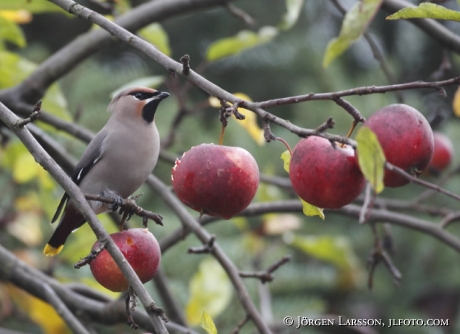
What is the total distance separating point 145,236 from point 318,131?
1.67ft

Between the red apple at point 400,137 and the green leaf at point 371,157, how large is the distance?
18cm

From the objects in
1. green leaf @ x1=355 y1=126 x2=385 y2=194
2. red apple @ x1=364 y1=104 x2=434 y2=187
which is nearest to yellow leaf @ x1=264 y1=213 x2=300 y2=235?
red apple @ x1=364 y1=104 x2=434 y2=187

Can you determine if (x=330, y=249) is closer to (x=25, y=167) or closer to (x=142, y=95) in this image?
(x=142, y=95)

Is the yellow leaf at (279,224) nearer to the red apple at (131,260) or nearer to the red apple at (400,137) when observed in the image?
the red apple at (131,260)

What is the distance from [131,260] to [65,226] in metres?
0.68

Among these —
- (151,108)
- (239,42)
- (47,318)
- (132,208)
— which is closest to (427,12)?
(132,208)

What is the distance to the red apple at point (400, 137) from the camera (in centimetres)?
113

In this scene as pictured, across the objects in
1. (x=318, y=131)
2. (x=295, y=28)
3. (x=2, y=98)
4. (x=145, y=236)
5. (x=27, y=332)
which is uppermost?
(x=295, y=28)

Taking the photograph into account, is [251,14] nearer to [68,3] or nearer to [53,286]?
[53,286]

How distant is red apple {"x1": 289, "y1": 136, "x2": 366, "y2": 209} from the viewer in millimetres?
1138

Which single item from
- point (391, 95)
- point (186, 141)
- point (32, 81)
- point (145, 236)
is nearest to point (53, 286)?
point (32, 81)

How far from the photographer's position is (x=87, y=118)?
11.2 ft
